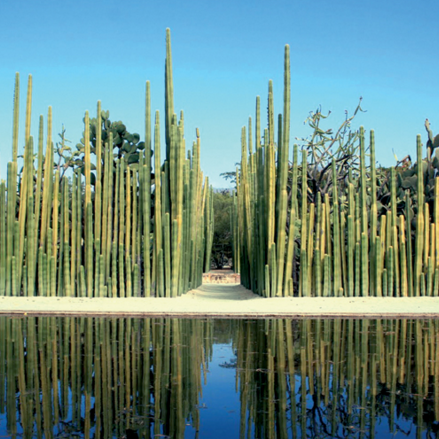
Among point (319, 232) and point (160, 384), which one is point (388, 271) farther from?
point (160, 384)

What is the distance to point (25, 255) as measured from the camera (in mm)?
11898

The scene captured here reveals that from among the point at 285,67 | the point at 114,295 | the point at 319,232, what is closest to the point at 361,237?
the point at 319,232

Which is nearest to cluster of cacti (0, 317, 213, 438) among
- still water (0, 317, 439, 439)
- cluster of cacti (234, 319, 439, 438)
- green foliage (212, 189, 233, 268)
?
still water (0, 317, 439, 439)

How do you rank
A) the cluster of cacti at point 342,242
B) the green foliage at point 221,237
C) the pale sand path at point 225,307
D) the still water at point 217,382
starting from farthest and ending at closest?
1. the green foliage at point 221,237
2. the cluster of cacti at point 342,242
3. the pale sand path at point 225,307
4. the still water at point 217,382

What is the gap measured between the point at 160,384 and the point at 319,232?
23.3 ft

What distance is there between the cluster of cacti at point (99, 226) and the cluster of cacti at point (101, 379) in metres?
3.58

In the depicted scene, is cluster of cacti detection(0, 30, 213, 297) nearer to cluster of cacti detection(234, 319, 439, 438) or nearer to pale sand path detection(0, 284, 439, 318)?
pale sand path detection(0, 284, 439, 318)

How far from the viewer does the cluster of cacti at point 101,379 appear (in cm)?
396

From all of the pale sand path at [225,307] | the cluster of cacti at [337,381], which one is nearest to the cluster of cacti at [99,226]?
the pale sand path at [225,307]

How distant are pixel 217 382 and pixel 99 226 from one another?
7.02m

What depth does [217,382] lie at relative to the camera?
5141mm

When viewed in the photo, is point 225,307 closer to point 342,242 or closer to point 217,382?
point 342,242

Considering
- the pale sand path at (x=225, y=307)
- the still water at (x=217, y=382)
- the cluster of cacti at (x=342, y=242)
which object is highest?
the cluster of cacti at (x=342, y=242)

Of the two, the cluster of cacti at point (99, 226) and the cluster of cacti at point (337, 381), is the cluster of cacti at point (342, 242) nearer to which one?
the cluster of cacti at point (99, 226)
